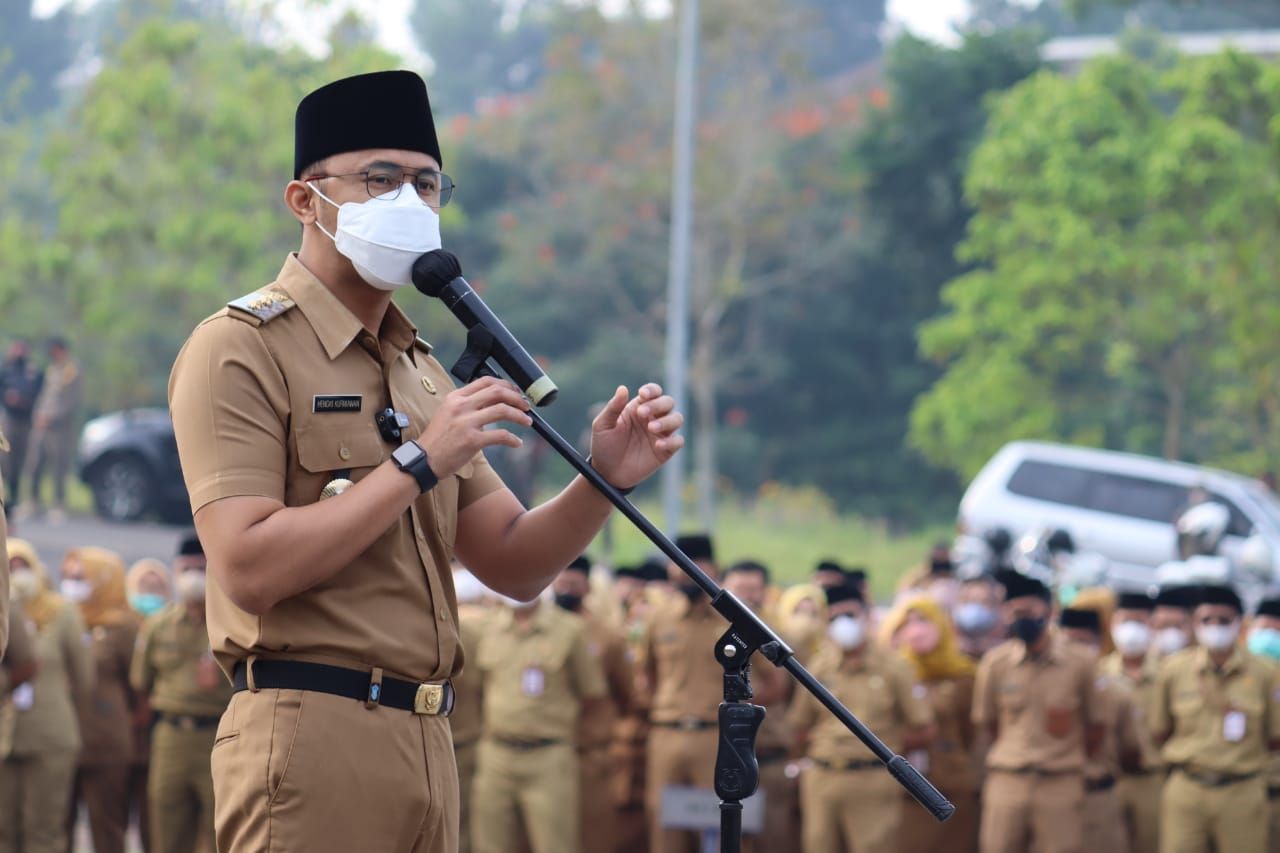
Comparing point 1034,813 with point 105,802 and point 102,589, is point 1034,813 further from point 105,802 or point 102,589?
point 102,589

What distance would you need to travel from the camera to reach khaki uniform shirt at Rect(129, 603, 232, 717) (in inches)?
429

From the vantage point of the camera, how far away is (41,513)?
24656 millimetres

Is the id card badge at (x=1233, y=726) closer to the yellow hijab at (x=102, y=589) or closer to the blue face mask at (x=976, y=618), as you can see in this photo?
the blue face mask at (x=976, y=618)

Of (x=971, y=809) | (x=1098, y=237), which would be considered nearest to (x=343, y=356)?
(x=971, y=809)

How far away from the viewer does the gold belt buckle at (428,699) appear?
365 cm

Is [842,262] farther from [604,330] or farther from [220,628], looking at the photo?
[220,628]

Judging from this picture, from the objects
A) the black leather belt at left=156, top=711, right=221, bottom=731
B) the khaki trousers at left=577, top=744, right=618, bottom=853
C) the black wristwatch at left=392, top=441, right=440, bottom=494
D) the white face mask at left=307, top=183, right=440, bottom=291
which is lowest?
the khaki trousers at left=577, top=744, right=618, bottom=853

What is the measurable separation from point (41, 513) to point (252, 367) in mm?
22169

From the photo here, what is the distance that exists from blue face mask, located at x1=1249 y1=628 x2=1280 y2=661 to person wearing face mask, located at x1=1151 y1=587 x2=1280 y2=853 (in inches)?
25.0

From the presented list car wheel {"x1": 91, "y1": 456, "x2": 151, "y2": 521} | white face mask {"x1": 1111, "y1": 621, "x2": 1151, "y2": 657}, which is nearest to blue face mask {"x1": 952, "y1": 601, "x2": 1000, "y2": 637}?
white face mask {"x1": 1111, "y1": 621, "x2": 1151, "y2": 657}

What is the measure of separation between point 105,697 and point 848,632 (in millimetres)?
4471

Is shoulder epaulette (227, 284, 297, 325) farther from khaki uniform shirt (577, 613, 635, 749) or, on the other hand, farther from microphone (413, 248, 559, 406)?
khaki uniform shirt (577, 613, 635, 749)

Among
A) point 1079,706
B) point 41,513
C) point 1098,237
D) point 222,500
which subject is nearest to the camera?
point 222,500

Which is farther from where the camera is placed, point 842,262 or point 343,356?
point 842,262
